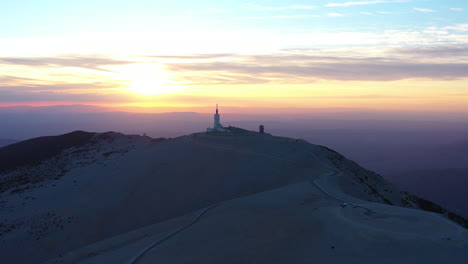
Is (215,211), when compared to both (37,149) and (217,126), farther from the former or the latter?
(37,149)

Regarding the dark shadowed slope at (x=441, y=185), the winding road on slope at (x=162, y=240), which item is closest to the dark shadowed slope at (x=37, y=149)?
the winding road on slope at (x=162, y=240)

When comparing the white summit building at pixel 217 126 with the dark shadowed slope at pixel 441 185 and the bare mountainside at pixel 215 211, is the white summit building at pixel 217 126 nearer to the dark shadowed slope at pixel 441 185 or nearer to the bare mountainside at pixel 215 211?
the bare mountainside at pixel 215 211

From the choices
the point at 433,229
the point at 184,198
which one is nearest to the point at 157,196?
the point at 184,198

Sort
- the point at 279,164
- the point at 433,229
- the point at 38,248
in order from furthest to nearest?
the point at 279,164
the point at 38,248
the point at 433,229

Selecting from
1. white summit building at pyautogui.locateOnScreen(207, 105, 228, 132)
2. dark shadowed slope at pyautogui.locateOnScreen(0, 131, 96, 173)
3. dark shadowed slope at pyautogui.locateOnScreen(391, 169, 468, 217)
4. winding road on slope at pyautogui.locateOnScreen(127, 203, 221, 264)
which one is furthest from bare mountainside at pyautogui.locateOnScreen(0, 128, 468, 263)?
dark shadowed slope at pyautogui.locateOnScreen(391, 169, 468, 217)

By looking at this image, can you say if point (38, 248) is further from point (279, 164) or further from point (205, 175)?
point (279, 164)

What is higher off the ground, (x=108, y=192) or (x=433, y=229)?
(x=433, y=229)

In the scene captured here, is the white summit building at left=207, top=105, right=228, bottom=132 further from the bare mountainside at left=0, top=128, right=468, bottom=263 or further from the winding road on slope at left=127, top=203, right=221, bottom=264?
the winding road on slope at left=127, top=203, right=221, bottom=264
